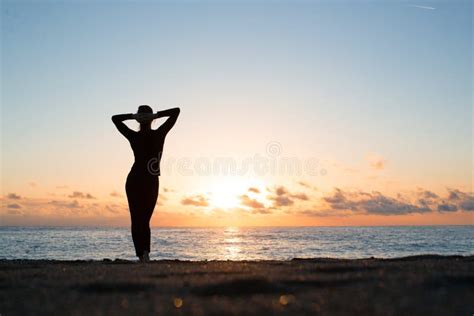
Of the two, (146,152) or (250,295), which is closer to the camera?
(250,295)

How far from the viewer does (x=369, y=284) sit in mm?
5562

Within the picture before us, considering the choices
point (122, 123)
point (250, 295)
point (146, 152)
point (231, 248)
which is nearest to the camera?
point (250, 295)

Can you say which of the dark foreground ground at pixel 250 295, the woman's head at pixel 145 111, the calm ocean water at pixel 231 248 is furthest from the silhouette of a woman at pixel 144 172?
the calm ocean water at pixel 231 248

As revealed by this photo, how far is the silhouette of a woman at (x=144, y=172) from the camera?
38.5 feet

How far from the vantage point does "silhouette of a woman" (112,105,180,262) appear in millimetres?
11750

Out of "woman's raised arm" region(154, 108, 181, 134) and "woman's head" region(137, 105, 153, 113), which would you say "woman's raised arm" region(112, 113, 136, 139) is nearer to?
"woman's head" region(137, 105, 153, 113)

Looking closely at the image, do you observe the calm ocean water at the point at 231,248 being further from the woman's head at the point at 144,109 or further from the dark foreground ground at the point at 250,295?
the dark foreground ground at the point at 250,295

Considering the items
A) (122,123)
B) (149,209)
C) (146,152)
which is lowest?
(149,209)

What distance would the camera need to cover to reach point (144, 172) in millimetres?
11781

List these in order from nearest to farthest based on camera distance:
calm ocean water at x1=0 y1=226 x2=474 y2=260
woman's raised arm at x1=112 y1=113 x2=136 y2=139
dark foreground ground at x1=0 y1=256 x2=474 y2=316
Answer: dark foreground ground at x1=0 y1=256 x2=474 y2=316, woman's raised arm at x1=112 y1=113 x2=136 y2=139, calm ocean water at x1=0 y1=226 x2=474 y2=260

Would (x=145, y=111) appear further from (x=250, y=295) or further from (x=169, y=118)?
(x=250, y=295)

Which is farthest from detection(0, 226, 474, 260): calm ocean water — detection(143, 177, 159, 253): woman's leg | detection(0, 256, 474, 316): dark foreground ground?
detection(0, 256, 474, 316): dark foreground ground

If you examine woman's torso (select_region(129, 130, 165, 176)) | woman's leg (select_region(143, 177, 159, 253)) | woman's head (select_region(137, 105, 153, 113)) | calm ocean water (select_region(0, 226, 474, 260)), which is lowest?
calm ocean water (select_region(0, 226, 474, 260))

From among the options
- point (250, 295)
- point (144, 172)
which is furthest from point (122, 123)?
point (250, 295)
